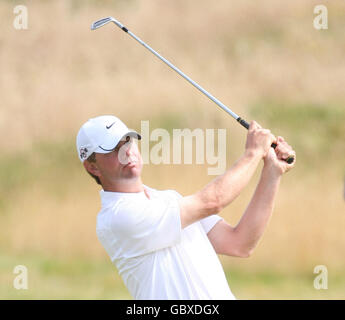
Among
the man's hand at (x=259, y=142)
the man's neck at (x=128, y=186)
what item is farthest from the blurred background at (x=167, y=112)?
the man's hand at (x=259, y=142)

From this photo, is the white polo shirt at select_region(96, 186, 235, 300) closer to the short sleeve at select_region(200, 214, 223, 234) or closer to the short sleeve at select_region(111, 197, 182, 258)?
the short sleeve at select_region(111, 197, 182, 258)

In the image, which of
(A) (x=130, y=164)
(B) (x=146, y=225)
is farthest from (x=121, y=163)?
(B) (x=146, y=225)

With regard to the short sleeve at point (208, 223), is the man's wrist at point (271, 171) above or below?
above

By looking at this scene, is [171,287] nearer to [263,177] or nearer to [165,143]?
[263,177]

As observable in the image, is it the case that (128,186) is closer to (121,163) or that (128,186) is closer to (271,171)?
(121,163)

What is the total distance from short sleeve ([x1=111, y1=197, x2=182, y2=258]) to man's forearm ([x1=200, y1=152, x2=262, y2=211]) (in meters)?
0.12

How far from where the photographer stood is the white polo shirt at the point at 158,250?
3.10 meters

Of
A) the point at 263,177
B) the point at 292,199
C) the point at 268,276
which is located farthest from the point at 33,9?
the point at 263,177

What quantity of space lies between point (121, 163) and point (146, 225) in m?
0.27

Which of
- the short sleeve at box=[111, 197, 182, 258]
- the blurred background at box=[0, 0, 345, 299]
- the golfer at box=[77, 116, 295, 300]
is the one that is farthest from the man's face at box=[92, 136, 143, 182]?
the blurred background at box=[0, 0, 345, 299]

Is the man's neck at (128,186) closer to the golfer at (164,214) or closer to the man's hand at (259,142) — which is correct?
the golfer at (164,214)

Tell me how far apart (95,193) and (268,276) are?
2.76 meters
